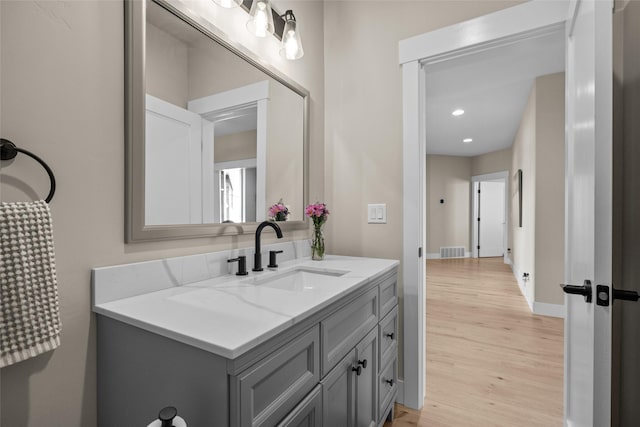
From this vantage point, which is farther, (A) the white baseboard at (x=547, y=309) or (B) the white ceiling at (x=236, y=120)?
(A) the white baseboard at (x=547, y=309)

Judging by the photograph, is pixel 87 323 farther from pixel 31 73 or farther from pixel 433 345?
pixel 433 345

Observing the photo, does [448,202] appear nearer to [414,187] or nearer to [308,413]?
[414,187]

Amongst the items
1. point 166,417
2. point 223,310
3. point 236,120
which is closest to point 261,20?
point 236,120

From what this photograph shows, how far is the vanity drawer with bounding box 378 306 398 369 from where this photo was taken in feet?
4.81

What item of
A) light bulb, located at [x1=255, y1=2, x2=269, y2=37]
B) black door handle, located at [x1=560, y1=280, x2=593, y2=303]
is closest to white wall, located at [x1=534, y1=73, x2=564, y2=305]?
black door handle, located at [x1=560, y1=280, x2=593, y2=303]

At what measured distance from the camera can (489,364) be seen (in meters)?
2.30

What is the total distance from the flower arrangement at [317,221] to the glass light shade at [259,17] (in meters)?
0.89

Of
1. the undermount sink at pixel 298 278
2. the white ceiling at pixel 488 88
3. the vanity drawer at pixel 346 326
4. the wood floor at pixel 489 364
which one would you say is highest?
the white ceiling at pixel 488 88

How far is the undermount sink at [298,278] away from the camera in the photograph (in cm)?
140

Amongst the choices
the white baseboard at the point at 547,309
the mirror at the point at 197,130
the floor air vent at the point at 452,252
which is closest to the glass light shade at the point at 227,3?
the mirror at the point at 197,130

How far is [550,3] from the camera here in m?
1.48

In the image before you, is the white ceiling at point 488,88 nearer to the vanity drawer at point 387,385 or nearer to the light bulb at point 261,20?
the light bulb at point 261,20

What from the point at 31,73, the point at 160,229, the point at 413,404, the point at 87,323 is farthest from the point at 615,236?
the point at 31,73

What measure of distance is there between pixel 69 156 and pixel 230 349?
0.73 m
